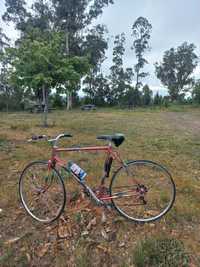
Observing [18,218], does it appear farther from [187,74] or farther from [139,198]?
[187,74]

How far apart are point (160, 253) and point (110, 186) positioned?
0.66 meters

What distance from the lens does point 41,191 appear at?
82.0 inches


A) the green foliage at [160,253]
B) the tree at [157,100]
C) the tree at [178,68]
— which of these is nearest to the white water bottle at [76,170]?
the green foliage at [160,253]

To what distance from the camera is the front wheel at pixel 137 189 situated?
1.86 m

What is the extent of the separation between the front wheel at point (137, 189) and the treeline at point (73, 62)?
5.26 metres

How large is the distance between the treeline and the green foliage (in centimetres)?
576

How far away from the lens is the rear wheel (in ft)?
6.40

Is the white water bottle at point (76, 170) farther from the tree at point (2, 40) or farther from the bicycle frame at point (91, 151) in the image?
the tree at point (2, 40)

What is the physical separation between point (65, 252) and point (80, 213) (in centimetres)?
45

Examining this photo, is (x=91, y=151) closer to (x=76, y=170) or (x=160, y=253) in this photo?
(x=76, y=170)

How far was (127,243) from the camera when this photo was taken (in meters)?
1.67

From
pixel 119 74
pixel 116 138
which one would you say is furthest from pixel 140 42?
pixel 116 138

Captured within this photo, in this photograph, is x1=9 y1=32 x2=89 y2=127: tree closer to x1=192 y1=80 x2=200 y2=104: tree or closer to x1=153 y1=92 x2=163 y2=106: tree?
x1=153 y1=92 x2=163 y2=106: tree

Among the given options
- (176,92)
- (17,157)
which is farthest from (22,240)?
(176,92)
